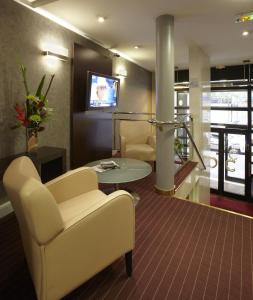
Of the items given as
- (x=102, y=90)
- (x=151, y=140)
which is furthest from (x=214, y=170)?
(x=102, y=90)

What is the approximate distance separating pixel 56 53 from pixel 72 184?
199cm

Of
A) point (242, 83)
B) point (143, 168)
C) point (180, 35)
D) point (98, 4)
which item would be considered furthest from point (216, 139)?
point (98, 4)

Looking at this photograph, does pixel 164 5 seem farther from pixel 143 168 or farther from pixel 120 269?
pixel 120 269

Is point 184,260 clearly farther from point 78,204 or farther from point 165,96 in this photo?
point 165,96

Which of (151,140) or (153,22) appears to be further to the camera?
(151,140)

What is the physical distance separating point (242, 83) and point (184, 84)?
1423mm

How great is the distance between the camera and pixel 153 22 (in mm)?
3363

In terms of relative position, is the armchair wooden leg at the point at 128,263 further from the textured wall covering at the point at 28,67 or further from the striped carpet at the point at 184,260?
the textured wall covering at the point at 28,67

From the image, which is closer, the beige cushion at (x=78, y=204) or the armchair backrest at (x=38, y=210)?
the armchair backrest at (x=38, y=210)

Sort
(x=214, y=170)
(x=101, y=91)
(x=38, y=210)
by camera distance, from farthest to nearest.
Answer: (x=214, y=170) < (x=101, y=91) < (x=38, y=210)

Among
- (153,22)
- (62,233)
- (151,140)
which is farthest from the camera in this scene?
(151,140)

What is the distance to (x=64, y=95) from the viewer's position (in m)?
3.52

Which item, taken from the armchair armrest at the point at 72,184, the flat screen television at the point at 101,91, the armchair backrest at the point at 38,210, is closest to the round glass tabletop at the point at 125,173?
the armchair armrest at the point at 72,184

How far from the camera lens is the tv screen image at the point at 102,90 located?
145 inches
